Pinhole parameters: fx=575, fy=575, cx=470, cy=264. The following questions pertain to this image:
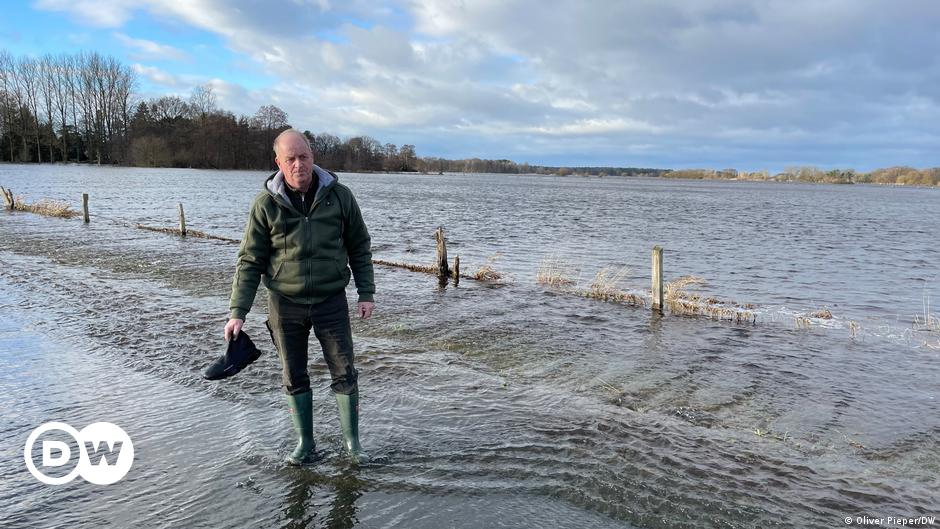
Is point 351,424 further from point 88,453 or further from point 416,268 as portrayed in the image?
point 416,268

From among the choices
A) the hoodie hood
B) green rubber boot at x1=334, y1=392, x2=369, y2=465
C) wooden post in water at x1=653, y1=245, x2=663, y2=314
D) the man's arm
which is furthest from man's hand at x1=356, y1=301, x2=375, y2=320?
wooden post in water at x1=653, y1=245, x2=663, y2=314

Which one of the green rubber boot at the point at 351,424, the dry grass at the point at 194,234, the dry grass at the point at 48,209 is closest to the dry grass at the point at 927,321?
the green rubber boot at the point at 351,424

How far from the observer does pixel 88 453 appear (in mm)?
4934

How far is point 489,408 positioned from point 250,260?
3.30m

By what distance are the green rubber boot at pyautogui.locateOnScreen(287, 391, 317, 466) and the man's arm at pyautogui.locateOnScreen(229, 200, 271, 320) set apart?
0.93 meters

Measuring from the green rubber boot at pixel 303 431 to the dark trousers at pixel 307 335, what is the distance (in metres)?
0.14

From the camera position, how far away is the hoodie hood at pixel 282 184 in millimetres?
4145

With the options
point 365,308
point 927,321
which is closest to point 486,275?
point 927,321

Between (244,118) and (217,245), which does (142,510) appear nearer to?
(217,245)

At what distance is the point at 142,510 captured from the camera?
4.11 m

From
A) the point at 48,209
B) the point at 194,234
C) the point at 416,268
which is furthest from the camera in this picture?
the point at 48,209

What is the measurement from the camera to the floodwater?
4391 mm

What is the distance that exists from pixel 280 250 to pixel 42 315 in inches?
310

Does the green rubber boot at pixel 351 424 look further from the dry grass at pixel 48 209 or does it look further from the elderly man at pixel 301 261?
the dry grass at pixel 48 209
